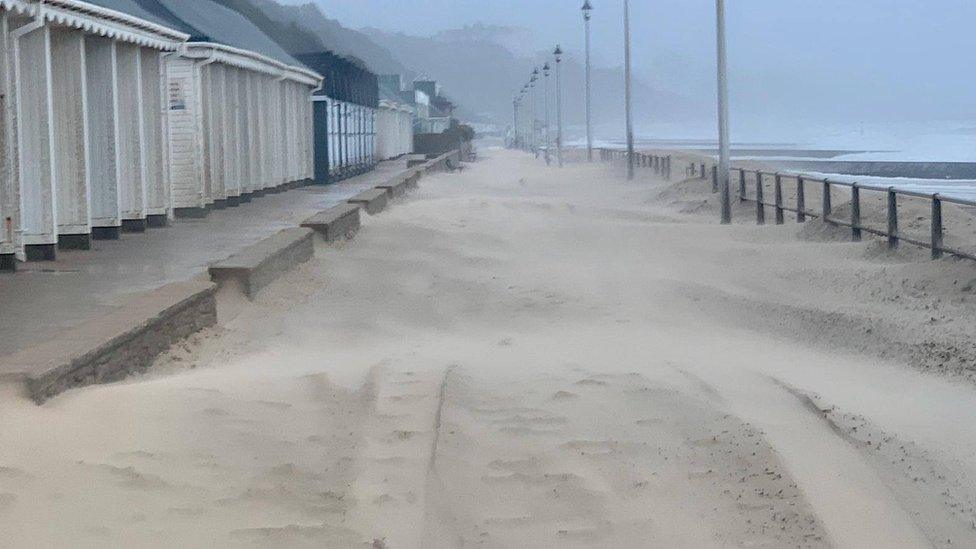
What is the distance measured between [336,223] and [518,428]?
9.07 metres

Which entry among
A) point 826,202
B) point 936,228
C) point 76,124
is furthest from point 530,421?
point 826,202

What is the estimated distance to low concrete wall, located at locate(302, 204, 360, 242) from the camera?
15.1 meters

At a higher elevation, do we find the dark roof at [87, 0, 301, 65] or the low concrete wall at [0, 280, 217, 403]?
the dark roof at [87, 0, 301, 65]

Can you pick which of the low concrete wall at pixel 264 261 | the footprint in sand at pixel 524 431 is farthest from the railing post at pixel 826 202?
the footprint in sand at pixel 524 431

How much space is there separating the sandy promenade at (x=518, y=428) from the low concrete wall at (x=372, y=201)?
7.55 m

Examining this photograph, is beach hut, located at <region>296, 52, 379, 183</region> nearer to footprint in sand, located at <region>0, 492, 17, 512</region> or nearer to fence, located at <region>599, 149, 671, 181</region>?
fence, located at <region>599, 149, 671, 181</region>

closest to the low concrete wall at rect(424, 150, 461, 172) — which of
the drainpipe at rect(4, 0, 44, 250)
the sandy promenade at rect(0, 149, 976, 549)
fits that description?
the drainpipe at rect(4, 0, 44, 250)

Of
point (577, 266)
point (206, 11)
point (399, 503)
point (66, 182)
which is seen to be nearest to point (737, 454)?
point (399, 503)

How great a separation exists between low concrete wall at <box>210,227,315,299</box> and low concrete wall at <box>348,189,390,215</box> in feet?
18.9

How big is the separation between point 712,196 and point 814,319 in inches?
698

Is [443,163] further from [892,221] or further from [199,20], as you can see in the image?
[892,221]

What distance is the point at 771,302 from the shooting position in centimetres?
1253

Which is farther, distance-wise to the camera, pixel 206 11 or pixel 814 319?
pixel 206 11

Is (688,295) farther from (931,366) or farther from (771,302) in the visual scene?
(931,366)
